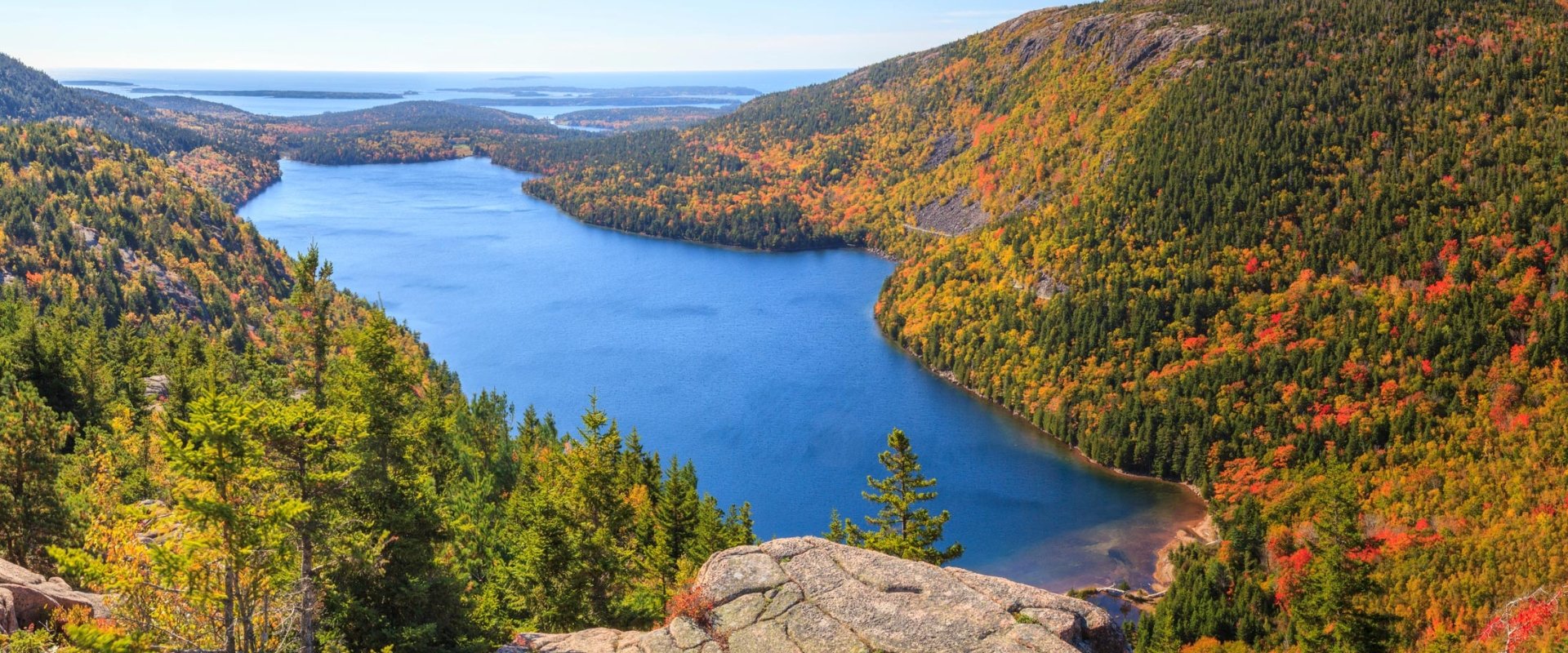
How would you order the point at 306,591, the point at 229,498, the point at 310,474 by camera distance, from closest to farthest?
the point at 229,498 < the point at 306,591 < the point at 310,474

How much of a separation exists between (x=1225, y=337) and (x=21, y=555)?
103m

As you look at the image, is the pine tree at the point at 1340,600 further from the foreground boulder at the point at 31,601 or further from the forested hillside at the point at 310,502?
the foreground boulder at the point at 31,601

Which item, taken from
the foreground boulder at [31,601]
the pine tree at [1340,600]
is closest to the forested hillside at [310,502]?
the foreground boulder at [31,601]

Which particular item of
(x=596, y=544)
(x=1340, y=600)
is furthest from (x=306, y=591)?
(x=1340, y=600)

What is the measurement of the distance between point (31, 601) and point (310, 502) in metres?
9.60

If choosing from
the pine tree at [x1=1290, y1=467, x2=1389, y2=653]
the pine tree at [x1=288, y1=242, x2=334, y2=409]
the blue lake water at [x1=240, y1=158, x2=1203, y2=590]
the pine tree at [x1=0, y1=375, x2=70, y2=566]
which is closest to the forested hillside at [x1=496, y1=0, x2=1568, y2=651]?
the pine tree at [x1=1290, y1=467, x2=1389, y2=653]

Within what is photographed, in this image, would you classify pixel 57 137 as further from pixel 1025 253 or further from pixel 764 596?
pixel 764 596

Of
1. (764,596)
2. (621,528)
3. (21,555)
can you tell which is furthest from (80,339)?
(764,596)

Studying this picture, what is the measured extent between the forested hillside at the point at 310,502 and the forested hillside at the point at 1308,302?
35498mm

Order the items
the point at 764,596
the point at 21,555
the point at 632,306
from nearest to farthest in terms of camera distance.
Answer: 1. the point at 764,596
2. the point at 21,555
3. the point at 632,306

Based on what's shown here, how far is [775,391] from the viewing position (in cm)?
11356

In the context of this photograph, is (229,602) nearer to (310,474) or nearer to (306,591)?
(306,591)

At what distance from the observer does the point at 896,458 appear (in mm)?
51375

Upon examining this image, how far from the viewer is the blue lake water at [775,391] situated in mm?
82062
